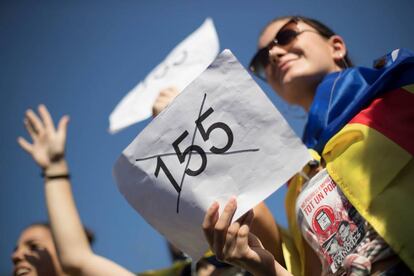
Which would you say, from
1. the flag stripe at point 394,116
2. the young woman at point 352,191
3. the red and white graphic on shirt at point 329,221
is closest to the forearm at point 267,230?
the young woman at point 352,191

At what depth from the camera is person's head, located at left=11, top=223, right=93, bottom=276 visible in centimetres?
175

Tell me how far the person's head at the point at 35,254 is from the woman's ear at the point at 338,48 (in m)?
1.47

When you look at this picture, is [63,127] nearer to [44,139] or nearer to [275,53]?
[44,139]

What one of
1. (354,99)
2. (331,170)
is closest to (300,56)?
(354,99)

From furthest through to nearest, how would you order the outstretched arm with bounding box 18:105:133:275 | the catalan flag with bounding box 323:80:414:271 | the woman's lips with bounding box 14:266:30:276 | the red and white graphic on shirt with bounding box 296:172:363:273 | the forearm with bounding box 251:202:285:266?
the woman's lips with bounding box 14:266:30:276
the outstretched arm with bounding box 18:105:133:275
the forearm with bounding box 251:202:285:266
the red and white graphic on shirt with bounding box 296:172:363:273
the catalan flag with bounding box 323:80:414:271

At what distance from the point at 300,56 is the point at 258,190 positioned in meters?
0.71

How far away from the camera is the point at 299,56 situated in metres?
1.36

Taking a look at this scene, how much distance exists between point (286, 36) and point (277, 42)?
4 centimetres

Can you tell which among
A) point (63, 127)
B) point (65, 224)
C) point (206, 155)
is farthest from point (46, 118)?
point (206, 155)

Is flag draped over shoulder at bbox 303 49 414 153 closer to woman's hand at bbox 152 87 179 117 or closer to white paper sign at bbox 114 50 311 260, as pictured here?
white paper sign at bbox 114 50 311 260

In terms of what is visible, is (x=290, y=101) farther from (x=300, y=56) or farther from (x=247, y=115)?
(x=247, y=115)

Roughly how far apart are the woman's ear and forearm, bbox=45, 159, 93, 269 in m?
1.08

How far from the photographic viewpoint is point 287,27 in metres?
1.43

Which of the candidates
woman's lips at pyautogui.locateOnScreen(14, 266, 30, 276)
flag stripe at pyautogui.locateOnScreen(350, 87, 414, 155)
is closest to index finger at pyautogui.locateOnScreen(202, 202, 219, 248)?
flag stripe at pyautogui.locateOnScreen(350, 87, 414, 155)
